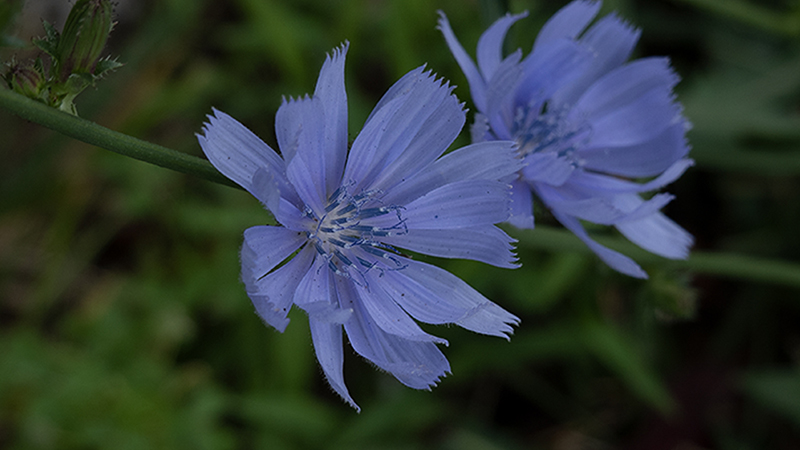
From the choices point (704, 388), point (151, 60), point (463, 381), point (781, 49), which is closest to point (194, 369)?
point (463, 381)

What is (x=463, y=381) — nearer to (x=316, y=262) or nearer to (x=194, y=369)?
(x=194, y=369)

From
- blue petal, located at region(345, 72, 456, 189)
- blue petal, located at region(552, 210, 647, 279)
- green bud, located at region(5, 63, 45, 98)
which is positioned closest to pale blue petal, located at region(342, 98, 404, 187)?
blue petal, located at region(345, 72, 456, 189)

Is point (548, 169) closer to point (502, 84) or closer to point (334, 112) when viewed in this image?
point (502, 84)

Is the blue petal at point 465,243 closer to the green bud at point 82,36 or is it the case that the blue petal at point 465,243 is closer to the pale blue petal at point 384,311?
the pale blue petal at point 384,311

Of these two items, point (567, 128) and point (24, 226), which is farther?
point (24, 226)

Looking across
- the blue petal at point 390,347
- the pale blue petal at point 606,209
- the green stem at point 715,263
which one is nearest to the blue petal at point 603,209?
the pale blue petal at point 606,209

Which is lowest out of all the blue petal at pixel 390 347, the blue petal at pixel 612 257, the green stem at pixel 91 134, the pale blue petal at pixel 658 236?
the pale blue petal at pixel 658 236
